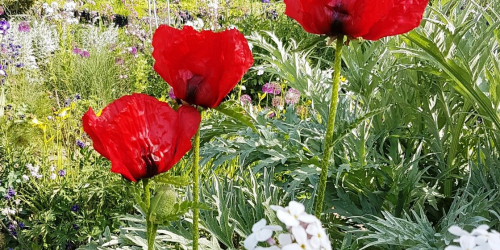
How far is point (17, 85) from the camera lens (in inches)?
156

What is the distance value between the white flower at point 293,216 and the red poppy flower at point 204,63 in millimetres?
265

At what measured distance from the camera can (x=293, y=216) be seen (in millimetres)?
528

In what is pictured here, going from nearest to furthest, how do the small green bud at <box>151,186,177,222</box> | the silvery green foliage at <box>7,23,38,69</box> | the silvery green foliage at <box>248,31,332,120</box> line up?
the small green bud at <box>151,186,177,222</box> < the silvery green foliage at <box>248,31,332,120</box> < the silvery green foliage at <box>7,23,38,69</box>

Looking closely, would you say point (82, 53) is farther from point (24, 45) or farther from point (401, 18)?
point (401, 18)

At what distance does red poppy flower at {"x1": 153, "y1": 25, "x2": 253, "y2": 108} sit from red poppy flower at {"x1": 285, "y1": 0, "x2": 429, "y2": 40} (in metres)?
0.12

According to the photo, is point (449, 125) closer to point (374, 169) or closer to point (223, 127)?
point (374, 169)

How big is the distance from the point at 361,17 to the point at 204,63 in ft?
0.80

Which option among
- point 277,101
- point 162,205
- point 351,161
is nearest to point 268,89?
point 277,101

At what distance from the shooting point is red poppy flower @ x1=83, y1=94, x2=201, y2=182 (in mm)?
703

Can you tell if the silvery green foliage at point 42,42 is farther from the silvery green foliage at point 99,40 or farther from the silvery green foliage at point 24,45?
the silvery green foliage at point 99,40

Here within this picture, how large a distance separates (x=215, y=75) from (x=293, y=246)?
35 cm

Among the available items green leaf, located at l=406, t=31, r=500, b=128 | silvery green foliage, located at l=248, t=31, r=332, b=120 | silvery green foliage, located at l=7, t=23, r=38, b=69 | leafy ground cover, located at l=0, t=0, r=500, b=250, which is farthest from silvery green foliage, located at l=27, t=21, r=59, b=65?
green leaf, located at l=406, t=31, r=500, b=128

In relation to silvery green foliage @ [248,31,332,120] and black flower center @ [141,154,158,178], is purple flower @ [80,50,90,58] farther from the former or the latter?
black flower center @ [141,154,158,178]

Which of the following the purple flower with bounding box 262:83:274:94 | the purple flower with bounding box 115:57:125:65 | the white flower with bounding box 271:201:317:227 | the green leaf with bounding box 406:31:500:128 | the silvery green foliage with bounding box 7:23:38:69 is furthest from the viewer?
the purple flower with bounding box 115:57:125:65
